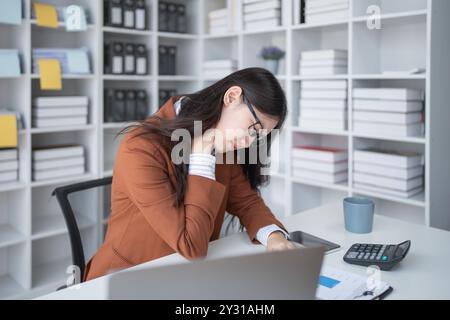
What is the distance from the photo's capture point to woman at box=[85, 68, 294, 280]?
49.3 inches

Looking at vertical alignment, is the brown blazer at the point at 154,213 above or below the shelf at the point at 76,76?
below

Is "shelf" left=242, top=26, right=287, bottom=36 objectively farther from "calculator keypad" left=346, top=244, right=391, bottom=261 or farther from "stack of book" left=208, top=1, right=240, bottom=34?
"calculator keypad" left=346, top=244, right=391, bottom=261

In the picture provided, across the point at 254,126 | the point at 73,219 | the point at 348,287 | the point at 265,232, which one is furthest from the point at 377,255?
the point at 73,219

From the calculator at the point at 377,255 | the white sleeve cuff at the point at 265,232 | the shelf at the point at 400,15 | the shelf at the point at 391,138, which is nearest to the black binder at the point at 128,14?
the shelf at the point at 400,15

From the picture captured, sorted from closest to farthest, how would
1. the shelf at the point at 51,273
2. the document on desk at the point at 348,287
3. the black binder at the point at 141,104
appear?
the document on desk at the point at 348,287 → the shelf at the point at 51,273 → the black binder at the point at 141,104

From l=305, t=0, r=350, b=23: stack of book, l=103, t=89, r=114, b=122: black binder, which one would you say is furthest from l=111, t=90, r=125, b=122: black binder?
l=305, t=0, r=350, b=23: stack of book

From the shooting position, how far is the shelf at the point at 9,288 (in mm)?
2465

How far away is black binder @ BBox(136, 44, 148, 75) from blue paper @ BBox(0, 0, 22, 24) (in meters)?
0.73

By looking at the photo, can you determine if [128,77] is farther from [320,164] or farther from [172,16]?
[320,164]

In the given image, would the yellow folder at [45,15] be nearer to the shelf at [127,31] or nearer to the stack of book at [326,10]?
the shelf at [127,31]

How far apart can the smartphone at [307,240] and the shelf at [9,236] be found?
1.68 meters

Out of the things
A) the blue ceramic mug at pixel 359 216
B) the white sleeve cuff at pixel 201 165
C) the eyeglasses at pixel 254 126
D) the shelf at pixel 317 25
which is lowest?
the blue ceramic mug at pixel 359 216
